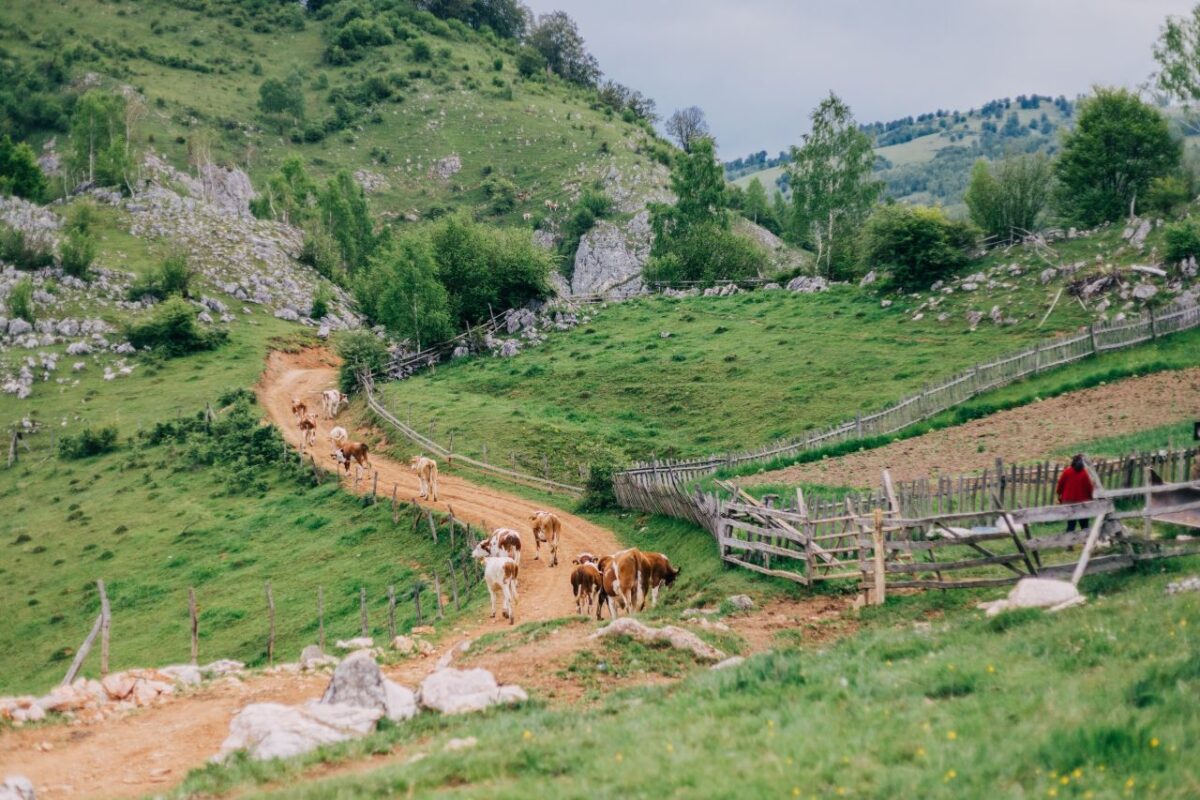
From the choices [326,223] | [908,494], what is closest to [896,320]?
[908,494]

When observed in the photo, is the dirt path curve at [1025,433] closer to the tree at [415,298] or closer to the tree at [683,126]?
the tree at [415,298]

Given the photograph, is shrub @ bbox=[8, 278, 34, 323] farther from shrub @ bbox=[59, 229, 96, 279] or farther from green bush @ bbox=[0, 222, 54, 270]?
green bush @ bbox=[0, 222, 54, 270]

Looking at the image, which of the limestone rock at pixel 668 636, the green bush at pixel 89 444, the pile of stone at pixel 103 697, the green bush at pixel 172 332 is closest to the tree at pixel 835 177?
the green bush at pixel 172 332

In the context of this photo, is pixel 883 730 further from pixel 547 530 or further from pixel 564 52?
pixel 564 52

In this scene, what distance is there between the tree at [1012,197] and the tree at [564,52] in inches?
3806

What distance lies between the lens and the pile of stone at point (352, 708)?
39.9 feet

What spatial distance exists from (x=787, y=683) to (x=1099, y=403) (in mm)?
26291

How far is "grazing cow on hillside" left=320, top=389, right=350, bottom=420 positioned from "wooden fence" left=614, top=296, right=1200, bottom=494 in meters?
23.6

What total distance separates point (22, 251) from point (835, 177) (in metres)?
58.6

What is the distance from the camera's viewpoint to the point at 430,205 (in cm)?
10812

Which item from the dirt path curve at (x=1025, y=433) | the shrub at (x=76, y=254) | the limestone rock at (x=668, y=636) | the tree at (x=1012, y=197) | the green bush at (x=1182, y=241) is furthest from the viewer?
the shrub at (x=76, y=254)

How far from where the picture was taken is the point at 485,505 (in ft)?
113

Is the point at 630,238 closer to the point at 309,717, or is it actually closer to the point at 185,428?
the point at 185,428

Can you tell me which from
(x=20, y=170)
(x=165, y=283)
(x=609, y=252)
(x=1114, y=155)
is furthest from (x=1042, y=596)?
(x=20, y=170)
